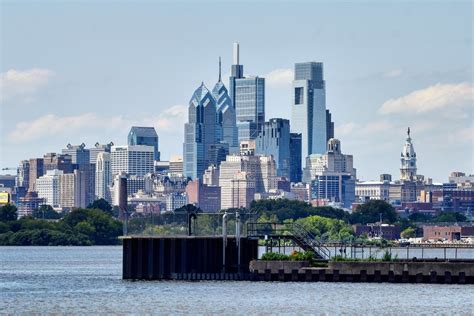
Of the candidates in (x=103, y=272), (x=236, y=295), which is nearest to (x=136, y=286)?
(x=236, y=295)

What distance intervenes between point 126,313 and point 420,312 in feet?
47.1

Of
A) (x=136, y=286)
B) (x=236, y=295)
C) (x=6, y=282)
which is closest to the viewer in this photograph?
(x=236, y=295)

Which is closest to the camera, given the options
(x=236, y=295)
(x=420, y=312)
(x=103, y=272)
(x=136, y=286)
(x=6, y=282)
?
(x=420, y=312)

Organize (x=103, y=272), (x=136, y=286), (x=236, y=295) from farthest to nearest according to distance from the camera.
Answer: (x=103, y=272)
(x=136, y=286)
(x=236, y=295)

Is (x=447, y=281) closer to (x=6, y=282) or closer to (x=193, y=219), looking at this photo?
(x=193, y=219)

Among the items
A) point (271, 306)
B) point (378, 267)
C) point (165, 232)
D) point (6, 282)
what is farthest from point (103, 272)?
point (271, 306)

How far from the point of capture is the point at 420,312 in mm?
88562

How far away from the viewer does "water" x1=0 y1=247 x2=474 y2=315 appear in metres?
90.4

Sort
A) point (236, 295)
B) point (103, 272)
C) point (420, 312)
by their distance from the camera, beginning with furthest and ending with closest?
1. point (103, 272)
2. point (236, 295)
3. point (420, 312)

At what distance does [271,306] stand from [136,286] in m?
17.7

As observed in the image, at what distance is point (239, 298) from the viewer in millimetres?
97062

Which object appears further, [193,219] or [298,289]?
[193,219]

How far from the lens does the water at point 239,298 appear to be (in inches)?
3561

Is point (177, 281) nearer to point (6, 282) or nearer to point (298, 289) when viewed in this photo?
point (298, 289)
